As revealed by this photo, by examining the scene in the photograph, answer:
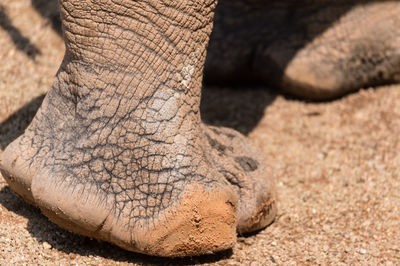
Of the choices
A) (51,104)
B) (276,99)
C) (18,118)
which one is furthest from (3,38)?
(276,99)

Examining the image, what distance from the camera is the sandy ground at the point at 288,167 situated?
4.73 ft

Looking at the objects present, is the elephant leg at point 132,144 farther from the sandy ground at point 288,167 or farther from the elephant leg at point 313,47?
the elephant leg at point 313,47

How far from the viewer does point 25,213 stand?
1496 millimetres

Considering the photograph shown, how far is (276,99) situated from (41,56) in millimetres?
938

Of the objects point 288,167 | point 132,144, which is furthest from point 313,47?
point 132,144

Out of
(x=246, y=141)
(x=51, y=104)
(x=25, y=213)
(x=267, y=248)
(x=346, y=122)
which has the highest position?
(x=51, y=104)

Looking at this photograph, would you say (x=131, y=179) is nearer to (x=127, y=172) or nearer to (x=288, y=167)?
(x=127, y=172)

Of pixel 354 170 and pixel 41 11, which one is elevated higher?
pixel 41 11

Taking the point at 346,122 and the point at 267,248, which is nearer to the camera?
the point at 267,248

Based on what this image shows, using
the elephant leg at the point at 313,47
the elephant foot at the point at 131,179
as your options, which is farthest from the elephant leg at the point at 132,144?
the elephant leg at the point at 313,47

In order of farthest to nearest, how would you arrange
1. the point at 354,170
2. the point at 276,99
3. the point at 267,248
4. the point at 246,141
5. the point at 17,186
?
the point at 276,99
the point at 354,170
the point at 246,141
the point at 267,248
the point at 17,186

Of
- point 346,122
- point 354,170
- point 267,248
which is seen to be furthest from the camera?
point 346,122

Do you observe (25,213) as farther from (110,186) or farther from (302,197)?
(302,197)

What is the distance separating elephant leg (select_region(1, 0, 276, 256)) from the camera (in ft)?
4.31
